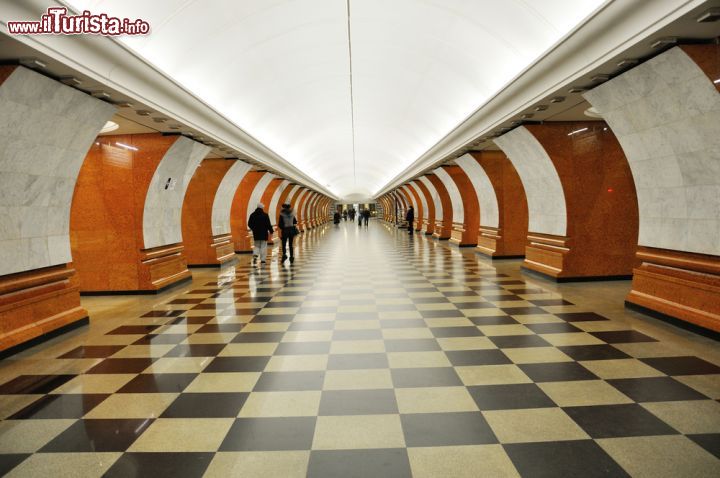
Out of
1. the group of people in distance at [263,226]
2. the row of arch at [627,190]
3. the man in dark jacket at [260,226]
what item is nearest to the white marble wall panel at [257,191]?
the group of people in distance at [263,226]

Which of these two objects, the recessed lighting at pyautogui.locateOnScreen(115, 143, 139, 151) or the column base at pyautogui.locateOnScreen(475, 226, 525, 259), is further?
the column base at pyautogui.locateOnScreen(475, 226, 525, 259)

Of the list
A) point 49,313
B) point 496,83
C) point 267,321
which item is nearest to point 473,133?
point 496,83

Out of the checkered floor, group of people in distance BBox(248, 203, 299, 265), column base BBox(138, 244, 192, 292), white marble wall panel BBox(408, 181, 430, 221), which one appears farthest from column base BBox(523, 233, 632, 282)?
white marble wall panel BBox(408, 181, 430, 221)

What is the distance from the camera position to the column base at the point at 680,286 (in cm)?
491

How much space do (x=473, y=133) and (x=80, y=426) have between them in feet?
29.8

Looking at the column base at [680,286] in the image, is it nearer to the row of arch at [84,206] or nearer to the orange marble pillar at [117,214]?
the row of arch at [84,206]

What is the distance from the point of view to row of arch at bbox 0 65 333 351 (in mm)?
4965

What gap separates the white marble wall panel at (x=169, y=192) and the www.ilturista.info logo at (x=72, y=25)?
399 cm

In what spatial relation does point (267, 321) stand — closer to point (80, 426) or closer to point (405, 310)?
point (405, 310)

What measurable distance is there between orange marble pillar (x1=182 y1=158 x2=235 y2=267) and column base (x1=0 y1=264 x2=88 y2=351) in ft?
19.9

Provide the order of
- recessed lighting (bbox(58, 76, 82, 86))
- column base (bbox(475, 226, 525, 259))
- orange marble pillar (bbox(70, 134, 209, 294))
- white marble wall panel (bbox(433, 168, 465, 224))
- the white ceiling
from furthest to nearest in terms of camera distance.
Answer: white marble wall panel (bbox(433, 168, 465, 224)) < column base (bbox(475, 226, 525, 259)) < orange marble pillar (bbox(70, 134, 209, 294)) < the white ceiling < recessed lighting (bbox(58, 76, 82, 86))

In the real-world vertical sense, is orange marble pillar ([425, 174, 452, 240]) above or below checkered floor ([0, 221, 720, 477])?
above

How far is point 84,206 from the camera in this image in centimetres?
826

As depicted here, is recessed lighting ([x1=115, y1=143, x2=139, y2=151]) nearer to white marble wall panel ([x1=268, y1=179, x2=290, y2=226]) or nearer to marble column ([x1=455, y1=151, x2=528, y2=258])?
marble column ([x1=455, y1=151, x2=528, y2=258])
